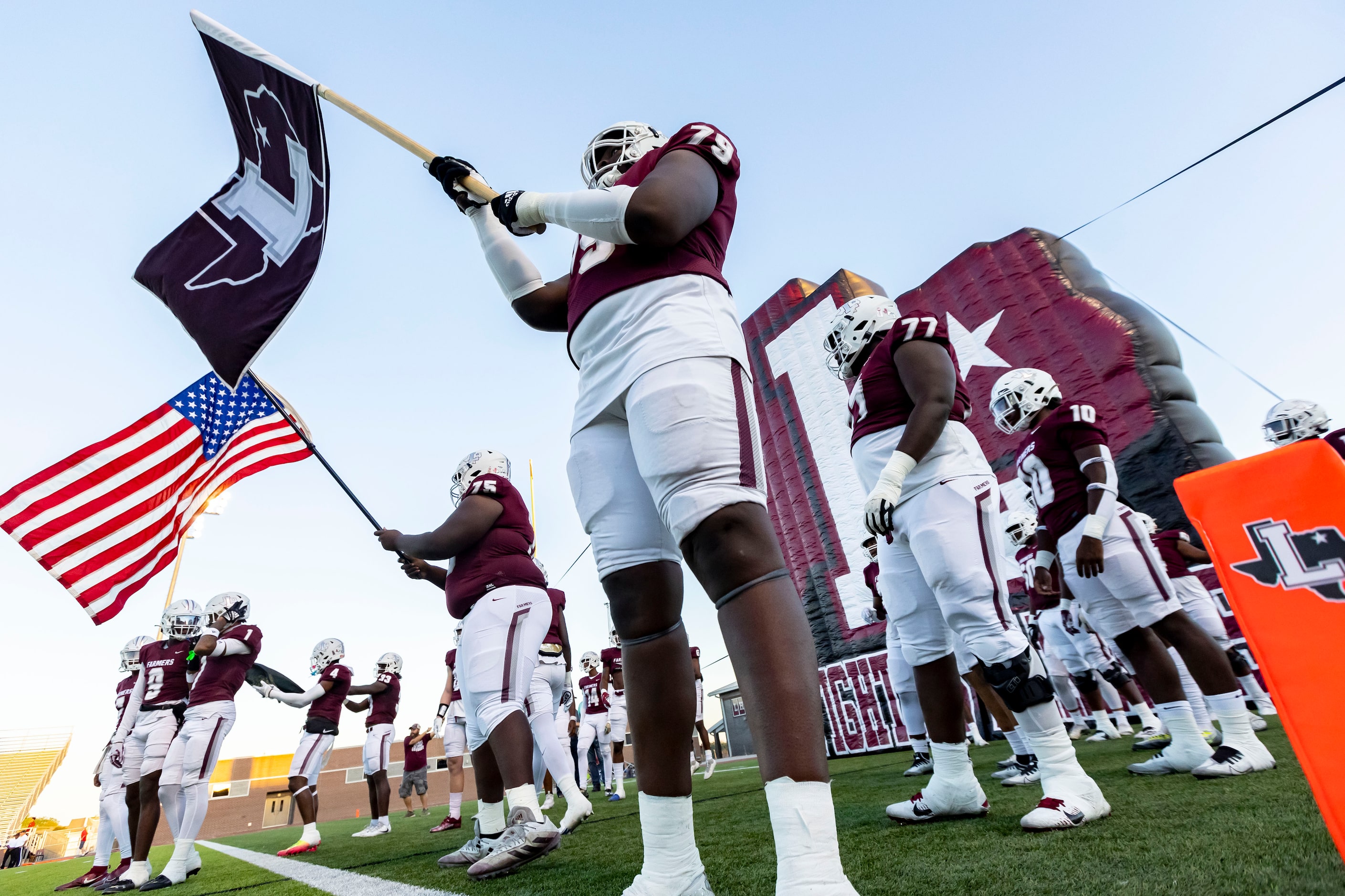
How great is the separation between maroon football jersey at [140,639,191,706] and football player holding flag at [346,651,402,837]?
2.17m

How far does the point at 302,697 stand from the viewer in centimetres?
659

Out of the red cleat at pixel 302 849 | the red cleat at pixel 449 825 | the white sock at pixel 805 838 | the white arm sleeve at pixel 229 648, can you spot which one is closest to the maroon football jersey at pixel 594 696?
the red cleat at pixel 449 825

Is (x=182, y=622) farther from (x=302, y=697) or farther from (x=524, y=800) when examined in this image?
(x=524, y=800)

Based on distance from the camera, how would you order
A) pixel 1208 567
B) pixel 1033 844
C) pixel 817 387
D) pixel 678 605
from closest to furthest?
pixel 678 605
pixel 1033 844
pixel 1208 567
pixel 817 387

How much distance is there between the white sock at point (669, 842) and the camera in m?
1.40

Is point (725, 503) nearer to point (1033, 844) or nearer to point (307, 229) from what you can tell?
point (1033, 844)

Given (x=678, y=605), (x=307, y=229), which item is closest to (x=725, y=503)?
(x=678, y=605)

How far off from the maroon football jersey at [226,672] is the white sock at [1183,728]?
6033 millimetres

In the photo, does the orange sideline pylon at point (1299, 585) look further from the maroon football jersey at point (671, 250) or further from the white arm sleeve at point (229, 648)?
the white arm sleeve at point (229, 648)

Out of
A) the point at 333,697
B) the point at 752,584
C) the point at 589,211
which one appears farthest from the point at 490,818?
the point at 333,697

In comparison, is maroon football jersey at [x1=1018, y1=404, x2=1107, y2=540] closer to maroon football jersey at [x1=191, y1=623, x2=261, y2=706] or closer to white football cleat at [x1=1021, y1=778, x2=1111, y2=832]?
white football cleat at [x1=1021, y1=778, x2=1111, y2=832]

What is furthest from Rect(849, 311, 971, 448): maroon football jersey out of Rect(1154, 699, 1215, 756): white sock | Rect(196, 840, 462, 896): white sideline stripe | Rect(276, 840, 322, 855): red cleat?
Rect(276, 840, 322, 855): red cleat

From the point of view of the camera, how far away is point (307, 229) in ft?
11.2

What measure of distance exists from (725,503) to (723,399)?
226mm
